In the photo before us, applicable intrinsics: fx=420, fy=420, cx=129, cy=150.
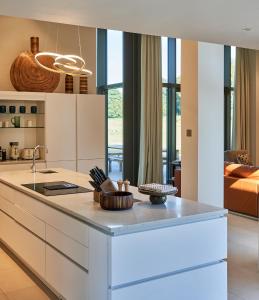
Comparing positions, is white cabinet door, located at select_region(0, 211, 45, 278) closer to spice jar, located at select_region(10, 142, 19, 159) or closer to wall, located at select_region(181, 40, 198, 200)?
spice jar, located at select_region(10, 142, 19, 159)

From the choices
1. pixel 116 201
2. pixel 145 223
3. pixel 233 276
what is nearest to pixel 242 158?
pixel 233 276

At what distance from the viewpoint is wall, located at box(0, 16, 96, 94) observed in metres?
6.71

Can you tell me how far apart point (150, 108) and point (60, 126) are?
135 inches

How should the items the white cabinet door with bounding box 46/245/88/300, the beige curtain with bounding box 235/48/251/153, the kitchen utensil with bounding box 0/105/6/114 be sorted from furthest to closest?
the beige curtain with bounding box 235/48/251/153 → the kitchen utensil with bounding box 0/105/6/114 → the white cabinet door with bounding box 46/245/88/300

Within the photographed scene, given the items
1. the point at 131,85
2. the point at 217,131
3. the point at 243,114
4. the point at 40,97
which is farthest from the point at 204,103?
the point at 243,114

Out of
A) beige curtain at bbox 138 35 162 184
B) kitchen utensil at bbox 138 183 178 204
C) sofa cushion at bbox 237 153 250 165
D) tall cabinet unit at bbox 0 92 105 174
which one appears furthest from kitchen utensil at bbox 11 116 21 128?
sofa cushion at bbox 237 153 250 165

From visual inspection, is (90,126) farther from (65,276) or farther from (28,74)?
(65,276)

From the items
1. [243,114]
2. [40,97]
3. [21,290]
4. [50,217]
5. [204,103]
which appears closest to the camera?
[50,217]

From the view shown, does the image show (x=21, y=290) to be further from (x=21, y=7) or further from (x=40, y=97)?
(x=40, y=97)

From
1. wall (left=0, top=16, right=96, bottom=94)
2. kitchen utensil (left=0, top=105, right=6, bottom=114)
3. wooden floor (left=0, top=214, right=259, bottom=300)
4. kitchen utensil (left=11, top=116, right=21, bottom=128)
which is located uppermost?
wall (left=0, top=16, right=96, bottom=94)

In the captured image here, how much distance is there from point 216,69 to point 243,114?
19.1 ft

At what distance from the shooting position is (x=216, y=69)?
5777 mm

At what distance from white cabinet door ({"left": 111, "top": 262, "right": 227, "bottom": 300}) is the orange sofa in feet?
11.4

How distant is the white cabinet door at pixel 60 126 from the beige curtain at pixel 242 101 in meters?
5.80
